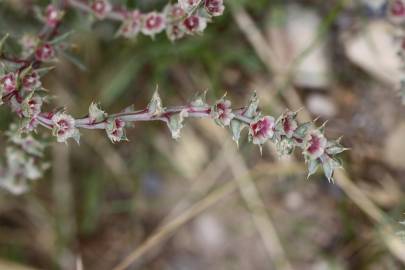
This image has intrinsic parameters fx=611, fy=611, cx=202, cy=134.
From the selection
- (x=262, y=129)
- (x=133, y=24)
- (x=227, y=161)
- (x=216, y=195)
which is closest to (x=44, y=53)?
(x=133, y=24)

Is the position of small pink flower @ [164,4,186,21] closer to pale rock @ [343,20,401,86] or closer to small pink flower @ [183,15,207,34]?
small pink flower @ [183,15,207,34]

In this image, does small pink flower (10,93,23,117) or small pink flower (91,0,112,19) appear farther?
small pink flower (91,0,112,19)

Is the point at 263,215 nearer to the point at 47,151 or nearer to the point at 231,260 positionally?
the point at 231,260

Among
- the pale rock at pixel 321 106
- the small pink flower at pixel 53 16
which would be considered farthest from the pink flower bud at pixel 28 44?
the pale rock at pixel 321 106

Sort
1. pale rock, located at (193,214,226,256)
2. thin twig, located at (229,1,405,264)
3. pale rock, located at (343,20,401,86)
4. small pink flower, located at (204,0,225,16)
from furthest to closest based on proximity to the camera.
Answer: pale rock, located at (193,214,226,256), pale rock, located at (343,20,401,86), thin twig, located at (229,1,405,264), small pink flower, located at (204,0,225,16)

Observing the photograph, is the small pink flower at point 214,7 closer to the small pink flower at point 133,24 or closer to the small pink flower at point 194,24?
the small pink flower at point 194,24

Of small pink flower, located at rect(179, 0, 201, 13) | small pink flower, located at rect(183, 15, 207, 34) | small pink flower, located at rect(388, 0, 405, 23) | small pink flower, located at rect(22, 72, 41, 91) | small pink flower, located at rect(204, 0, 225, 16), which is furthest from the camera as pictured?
small pink flower, located at rect(388, 0, 405, 23)

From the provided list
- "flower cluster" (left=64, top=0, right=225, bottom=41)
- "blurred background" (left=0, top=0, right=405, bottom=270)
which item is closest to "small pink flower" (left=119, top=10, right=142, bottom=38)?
"flower cluster" (left=64, top=0, right=225, bottom=41)
